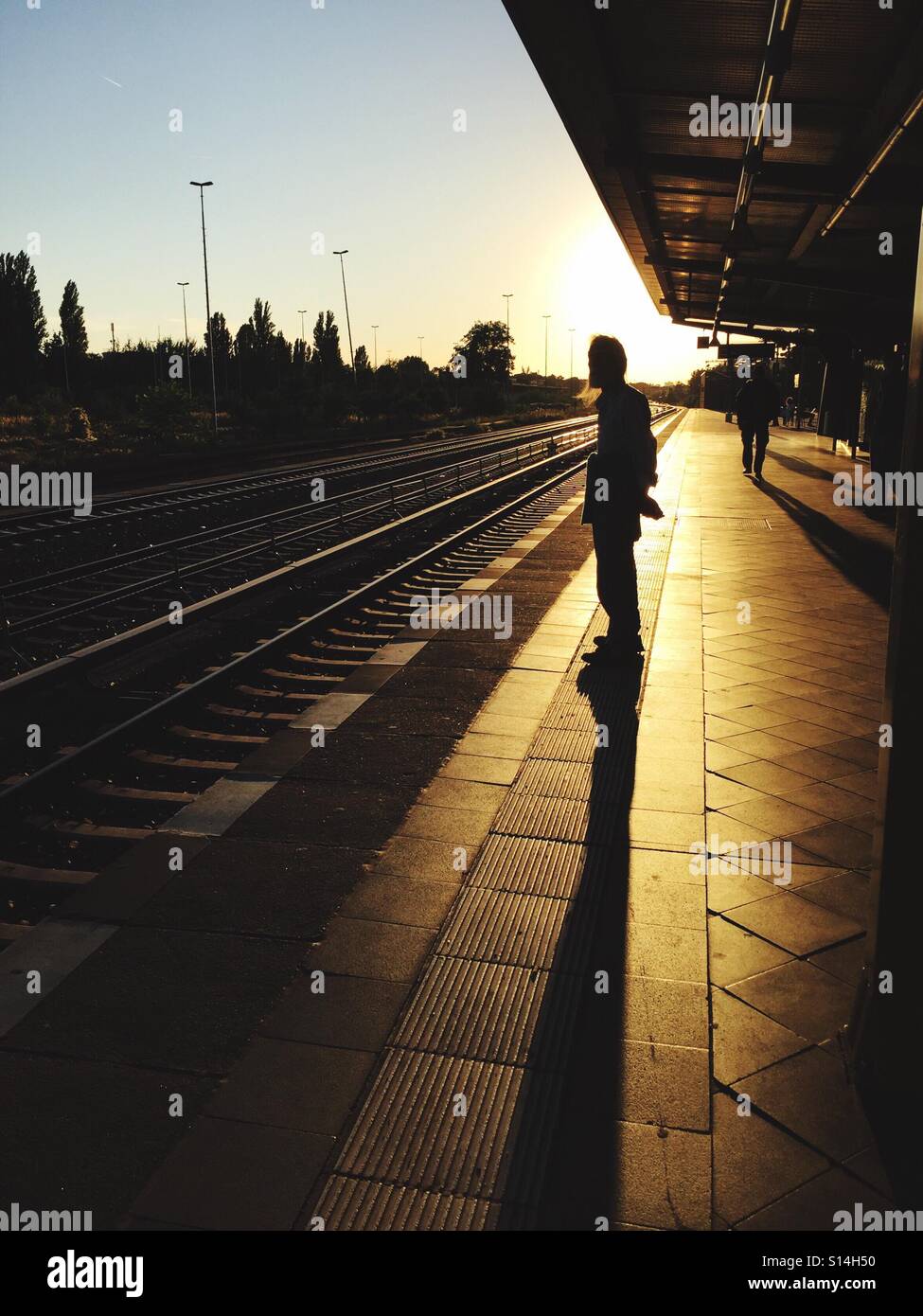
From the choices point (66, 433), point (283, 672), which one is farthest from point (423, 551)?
point (66, 433)

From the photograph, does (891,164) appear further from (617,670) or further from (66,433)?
(66,433)

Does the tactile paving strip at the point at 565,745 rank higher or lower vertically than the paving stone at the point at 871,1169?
higher

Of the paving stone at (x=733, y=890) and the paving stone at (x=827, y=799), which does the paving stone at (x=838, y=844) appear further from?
the paving stone at (x=733, y=890)

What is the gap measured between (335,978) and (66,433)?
39995 millimetres

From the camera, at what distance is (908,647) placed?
2.43m

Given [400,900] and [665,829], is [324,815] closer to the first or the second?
[400,900]

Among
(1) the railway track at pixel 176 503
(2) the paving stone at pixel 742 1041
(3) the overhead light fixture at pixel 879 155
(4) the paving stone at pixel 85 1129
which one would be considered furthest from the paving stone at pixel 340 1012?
(1) the railway track at pixel 176 503

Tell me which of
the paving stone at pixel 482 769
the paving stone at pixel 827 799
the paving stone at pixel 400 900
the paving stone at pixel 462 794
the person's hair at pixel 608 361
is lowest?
the paving stone at pixel 400 900

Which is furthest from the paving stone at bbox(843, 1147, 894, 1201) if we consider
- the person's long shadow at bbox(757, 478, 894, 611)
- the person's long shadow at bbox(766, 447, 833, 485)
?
the person's long shadow at bbox(766, 447, 833, 485)

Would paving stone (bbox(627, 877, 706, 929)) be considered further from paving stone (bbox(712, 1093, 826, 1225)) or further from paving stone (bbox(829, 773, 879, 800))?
paving stone (bbox(829, 773, 879, 800))

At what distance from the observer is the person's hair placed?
634 centimetres

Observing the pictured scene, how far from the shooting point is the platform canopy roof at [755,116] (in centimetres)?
723

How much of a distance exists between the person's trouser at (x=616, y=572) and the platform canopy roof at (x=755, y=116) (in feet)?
7.85

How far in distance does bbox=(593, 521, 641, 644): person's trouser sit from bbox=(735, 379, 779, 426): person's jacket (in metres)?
13.5
